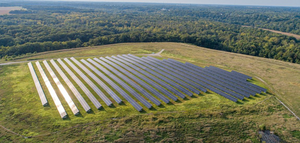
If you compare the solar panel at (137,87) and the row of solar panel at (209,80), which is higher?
the row of solar panel at (209,80)

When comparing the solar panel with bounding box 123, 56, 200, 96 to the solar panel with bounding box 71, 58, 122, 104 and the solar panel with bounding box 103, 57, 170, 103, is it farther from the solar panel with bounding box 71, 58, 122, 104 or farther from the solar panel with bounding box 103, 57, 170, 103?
the solar panel with bounding box 71, 58, 122, 104

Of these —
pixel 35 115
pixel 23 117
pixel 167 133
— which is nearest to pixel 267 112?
pixel 167 133

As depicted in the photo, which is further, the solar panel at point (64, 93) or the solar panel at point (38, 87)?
the solar panel at point (38, 87)

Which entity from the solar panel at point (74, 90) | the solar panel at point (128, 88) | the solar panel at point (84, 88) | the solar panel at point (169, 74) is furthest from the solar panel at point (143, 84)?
the solar panel at point (74, 90)

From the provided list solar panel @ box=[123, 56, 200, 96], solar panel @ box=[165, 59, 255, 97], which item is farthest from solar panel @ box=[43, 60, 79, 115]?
solar panel @ box=[165, 59, 255, 97]

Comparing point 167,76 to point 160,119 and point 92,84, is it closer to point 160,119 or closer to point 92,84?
point 160,119

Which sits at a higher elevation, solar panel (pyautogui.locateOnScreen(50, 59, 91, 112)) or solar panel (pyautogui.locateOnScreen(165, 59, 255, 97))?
solar panel (pyautogui.locateOnScreen(165, 59, 255, 97))

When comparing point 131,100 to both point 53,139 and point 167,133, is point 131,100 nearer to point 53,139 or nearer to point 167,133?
point 167,133

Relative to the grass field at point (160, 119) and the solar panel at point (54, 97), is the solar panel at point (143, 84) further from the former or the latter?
the solar panel at point (54, 97)
